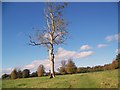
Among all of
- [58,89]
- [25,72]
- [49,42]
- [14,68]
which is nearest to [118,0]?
[49,42]

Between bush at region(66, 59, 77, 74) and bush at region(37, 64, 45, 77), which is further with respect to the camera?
bush at region(66, 59, 77, 74)

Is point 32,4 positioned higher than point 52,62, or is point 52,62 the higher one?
point 32,4

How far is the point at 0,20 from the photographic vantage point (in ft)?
41.7

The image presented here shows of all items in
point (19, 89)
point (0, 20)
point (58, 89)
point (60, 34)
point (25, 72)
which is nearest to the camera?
point (58, 89)

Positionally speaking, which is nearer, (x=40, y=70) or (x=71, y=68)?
(x=40, y=70)

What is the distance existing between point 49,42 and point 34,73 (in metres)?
4.78

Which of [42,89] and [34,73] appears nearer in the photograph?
[42,89]

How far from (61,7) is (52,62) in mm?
3100

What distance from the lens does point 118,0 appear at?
465 inches

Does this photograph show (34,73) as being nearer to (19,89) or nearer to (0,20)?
(0,20)

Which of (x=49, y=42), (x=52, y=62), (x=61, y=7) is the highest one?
(x=61, y=7)

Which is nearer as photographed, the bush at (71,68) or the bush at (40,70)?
the bush at (40,70)

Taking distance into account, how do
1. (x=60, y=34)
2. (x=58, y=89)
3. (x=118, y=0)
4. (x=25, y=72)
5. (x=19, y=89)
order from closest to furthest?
(x=58, y=89) < (x=19, y=89) < (x=118, y=0) < (x=60, y=34) < (x=25, y=72)

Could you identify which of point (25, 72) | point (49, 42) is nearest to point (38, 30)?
point (49, 42)
